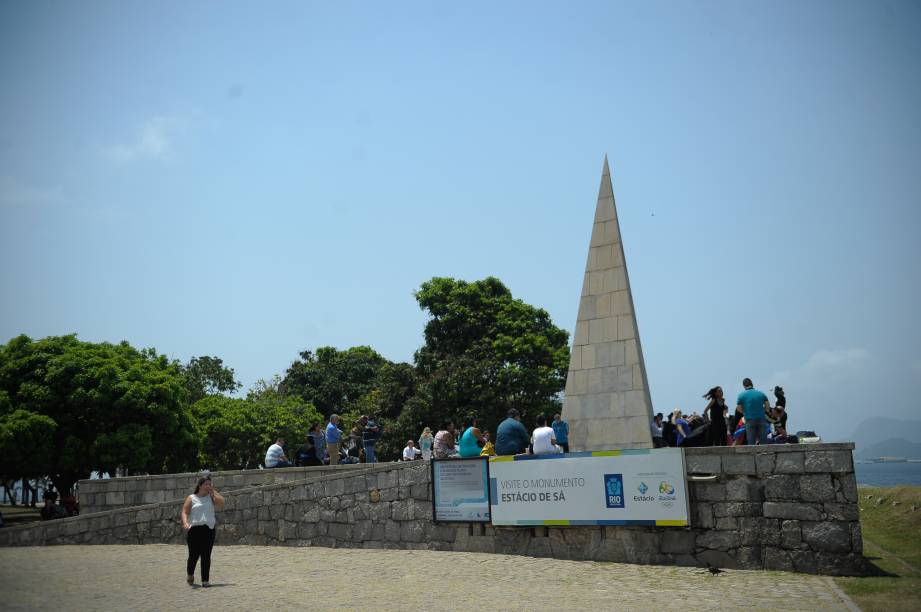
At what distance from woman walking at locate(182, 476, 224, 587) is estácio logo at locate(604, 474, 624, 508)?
237 inches

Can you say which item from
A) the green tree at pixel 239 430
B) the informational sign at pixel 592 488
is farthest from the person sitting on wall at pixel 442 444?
the green tree at pixel 239 430

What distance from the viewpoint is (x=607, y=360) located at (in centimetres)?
1527

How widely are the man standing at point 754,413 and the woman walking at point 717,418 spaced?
400 millimetres

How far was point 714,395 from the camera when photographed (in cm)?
1321

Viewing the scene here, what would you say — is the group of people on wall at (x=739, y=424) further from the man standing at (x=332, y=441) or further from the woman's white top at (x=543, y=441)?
the man standing at (x=332, y=441)

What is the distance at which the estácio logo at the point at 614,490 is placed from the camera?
40.5 ft

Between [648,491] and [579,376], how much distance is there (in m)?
3.83

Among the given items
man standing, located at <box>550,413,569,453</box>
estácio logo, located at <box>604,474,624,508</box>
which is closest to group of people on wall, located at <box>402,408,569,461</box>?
man standing, located at <box>550,413,569,453</box>


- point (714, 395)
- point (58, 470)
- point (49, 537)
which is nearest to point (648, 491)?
point (714, 395)

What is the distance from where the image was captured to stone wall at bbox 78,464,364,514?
1703cm

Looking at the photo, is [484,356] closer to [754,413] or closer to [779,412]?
[779,412]

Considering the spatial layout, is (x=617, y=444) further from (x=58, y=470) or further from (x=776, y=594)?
(x=58, y=470)

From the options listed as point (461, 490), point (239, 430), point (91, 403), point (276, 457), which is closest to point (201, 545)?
point (461, 490)

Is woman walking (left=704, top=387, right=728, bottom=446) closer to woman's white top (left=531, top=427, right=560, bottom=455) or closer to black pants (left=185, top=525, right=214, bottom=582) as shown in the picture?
woman's white top (left=531, top=427, right=560, bottom=455)
